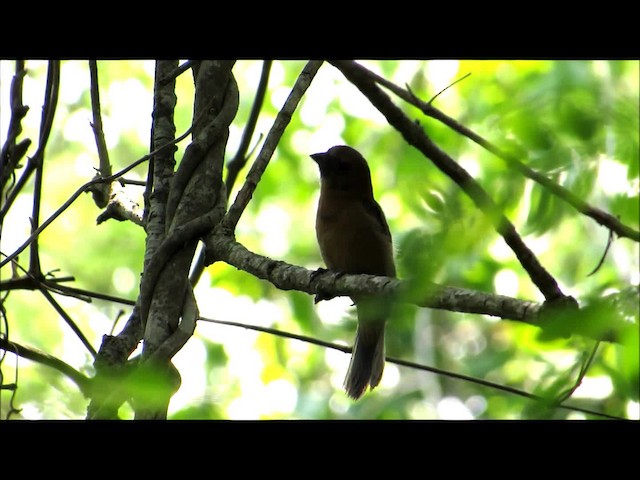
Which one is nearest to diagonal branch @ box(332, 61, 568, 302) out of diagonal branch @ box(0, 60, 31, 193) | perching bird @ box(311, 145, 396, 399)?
diagonal branch @ box(0, 60, 31, 193)

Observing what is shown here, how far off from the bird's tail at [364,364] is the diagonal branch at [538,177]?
1943mm

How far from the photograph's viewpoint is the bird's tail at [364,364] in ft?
17.6

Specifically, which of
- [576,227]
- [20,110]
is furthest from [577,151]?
[576,227]

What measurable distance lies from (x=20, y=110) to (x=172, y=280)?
112 cm

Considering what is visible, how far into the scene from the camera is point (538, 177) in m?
2.15

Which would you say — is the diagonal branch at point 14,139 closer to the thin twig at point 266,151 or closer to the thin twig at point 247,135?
the thin twig at point 266,151

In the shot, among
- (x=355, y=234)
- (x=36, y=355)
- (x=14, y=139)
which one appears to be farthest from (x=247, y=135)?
(x=36, y=355)

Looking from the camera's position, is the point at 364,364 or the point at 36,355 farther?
the point at 364,364

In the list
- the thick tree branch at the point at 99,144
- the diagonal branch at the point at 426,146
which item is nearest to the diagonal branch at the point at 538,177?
the diagonal branch at the point at 426,146

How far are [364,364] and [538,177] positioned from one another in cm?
349

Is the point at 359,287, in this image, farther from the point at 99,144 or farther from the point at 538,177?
the point at 99,144

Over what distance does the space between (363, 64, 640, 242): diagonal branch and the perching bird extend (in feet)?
4.36

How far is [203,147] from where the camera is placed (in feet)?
9.05
